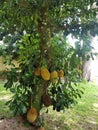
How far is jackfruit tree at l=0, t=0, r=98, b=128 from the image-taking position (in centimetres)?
237

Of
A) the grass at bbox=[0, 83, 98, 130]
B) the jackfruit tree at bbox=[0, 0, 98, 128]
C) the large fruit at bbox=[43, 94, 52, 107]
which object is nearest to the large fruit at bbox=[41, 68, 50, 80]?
the jackfruit tree at bbox=[0, 0, 98, 128]

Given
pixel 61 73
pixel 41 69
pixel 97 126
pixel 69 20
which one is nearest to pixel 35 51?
pixel 41 69

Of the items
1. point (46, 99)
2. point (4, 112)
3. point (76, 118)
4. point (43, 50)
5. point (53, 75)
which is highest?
point (43, 50)

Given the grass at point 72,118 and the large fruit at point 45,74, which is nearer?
the large fruit at point 45,74

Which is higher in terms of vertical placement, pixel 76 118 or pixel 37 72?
pixel 37 72

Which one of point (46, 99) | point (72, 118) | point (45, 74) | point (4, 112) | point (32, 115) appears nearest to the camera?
point (45, 74)

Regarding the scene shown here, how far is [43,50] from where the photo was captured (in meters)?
2.47

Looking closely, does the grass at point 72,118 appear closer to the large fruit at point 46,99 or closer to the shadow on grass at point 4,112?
the shadow on grass at point 4,112

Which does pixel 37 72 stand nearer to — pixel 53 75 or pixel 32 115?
pixel 53 75

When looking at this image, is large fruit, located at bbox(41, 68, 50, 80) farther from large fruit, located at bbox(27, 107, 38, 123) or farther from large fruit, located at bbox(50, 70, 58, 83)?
large fruit, located at bbox(27, 107, 38, 123)

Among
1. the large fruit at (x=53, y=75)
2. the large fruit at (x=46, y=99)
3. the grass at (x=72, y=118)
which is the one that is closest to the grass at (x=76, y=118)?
the grass at (x=72, y=118)

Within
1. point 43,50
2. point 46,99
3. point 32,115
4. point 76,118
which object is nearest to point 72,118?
point 76,118

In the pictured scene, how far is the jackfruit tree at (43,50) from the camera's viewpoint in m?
2.37

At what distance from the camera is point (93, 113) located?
3.86 m
